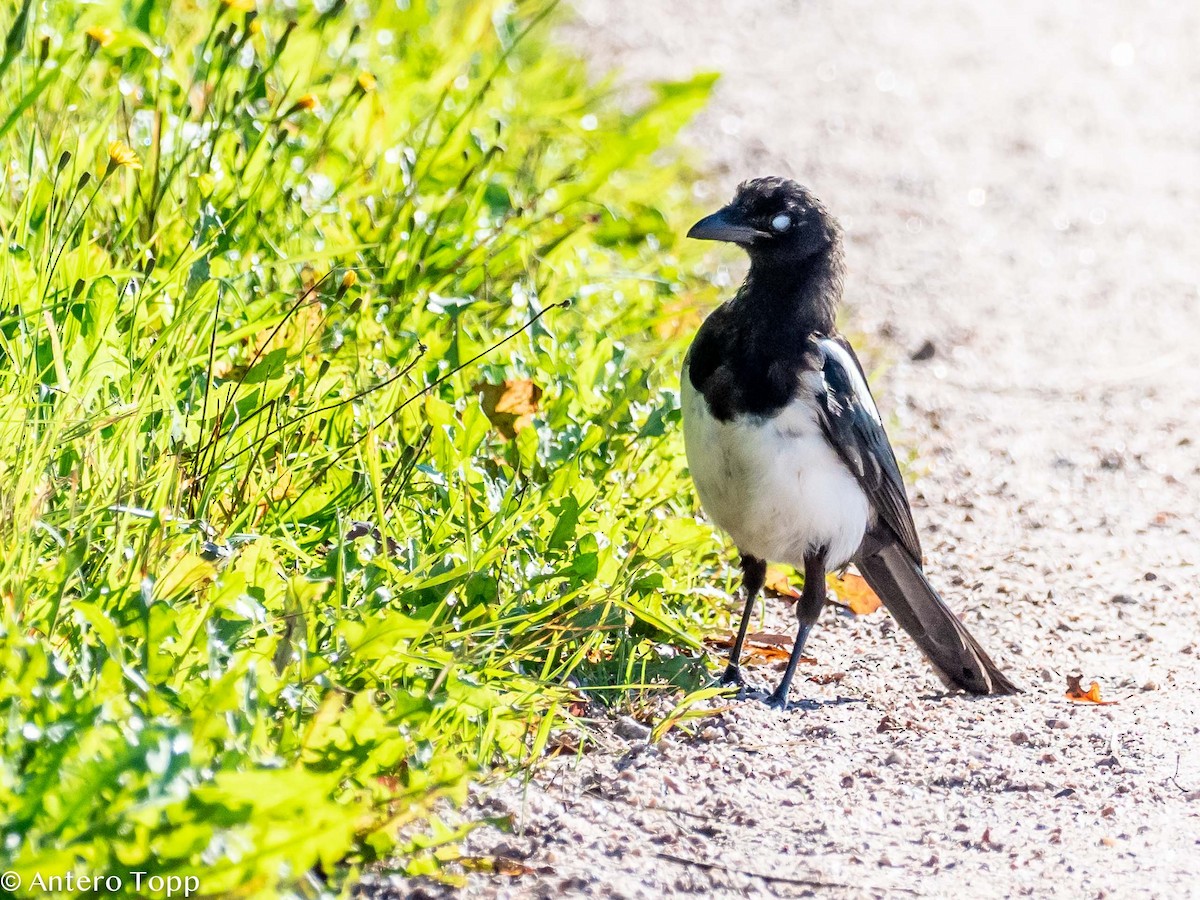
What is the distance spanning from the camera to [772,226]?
13.2 feet

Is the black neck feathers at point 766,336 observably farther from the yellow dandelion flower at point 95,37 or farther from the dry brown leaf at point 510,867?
the yellow dandelion flower at point 95,37

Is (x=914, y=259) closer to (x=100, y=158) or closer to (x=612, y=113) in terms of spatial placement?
(x=612, y=113)

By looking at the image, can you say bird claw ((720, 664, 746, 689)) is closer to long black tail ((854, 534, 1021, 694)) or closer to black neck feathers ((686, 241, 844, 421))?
long black tail ((854, 534, 1021, 694))

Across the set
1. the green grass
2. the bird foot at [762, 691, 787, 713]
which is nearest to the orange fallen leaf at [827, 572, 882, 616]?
the green grass

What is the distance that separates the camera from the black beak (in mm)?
4000

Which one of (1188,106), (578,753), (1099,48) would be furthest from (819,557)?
(1099,48)

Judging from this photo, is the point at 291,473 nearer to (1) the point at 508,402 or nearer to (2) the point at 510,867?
(1) the point at 508,402

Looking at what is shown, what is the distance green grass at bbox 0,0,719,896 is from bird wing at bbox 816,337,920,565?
413 millimetres

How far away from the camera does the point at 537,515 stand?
3.70 m

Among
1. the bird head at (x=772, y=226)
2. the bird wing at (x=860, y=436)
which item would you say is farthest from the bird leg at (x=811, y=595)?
the bird head at (x=772, y=226)

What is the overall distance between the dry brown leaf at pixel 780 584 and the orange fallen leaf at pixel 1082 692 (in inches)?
31.6

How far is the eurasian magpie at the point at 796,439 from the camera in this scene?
3812mm

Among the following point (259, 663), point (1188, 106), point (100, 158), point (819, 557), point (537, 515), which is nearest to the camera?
point (259, 663)

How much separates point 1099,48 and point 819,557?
744 cm
